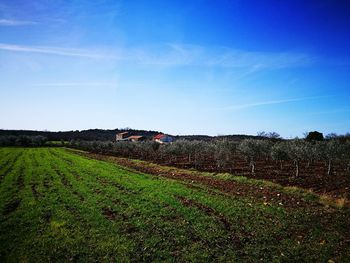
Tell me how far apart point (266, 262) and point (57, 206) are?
1308 centimetres

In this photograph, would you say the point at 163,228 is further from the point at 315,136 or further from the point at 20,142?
the point at 20,142

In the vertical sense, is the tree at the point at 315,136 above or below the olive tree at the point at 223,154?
above

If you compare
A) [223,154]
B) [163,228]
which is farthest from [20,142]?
[163,228]

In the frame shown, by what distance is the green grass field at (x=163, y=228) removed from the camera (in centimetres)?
968

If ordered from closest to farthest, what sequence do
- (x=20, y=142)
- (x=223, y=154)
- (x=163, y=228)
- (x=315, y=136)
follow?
(x=163, y=228), (x=223, y=154), (x=315, y=136), (x=20, y=142)

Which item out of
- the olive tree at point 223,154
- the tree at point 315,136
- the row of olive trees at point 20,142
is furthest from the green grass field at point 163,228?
the row of olive trees at point 20,142

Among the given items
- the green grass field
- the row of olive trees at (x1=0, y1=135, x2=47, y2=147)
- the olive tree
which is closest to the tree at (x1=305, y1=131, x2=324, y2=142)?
the olive tree

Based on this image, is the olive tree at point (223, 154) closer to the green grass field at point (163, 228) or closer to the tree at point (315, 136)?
the green grass field at point (163, 228)

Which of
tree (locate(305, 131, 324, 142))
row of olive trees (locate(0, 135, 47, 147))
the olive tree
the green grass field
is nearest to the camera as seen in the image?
the green grass field

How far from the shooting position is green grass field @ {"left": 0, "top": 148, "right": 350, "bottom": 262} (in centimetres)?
968

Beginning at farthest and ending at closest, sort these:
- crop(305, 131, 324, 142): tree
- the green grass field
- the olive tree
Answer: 1. crop(305, 131, 324, 142): tree
2. the olive tree
3. the green grass field

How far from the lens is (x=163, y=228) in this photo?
12.3m

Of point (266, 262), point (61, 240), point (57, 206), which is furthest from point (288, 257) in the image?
point (57, 206)

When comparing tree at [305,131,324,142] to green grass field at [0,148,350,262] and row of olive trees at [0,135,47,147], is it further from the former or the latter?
row of olive trees at [0,135,47,147]
